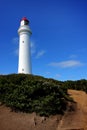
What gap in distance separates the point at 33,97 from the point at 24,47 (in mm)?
21978

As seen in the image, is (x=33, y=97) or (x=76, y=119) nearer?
(x=76, y=119)

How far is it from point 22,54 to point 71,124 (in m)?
22.8

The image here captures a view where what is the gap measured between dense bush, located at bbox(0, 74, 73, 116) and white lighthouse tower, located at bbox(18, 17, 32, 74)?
63.9ft

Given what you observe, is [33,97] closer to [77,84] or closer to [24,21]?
[77,84]

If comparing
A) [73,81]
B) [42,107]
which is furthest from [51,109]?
[73,81]

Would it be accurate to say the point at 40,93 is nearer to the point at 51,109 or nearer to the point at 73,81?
the point at 51,109

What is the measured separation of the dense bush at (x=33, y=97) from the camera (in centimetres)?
1292

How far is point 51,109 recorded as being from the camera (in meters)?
12.9

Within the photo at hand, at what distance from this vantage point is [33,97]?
13.5 m

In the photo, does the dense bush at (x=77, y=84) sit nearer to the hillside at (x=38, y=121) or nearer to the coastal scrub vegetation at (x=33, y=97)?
the coastal scrub vegetation at (x=33, y=97)

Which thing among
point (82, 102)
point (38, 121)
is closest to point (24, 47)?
point (82, 102)

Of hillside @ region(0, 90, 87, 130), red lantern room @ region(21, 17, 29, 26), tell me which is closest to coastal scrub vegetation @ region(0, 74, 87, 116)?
hillside @ region(0, 90, 87, 130)

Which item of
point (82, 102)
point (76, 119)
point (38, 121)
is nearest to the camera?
point (38, 121)

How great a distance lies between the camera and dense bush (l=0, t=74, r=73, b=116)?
1292cm
